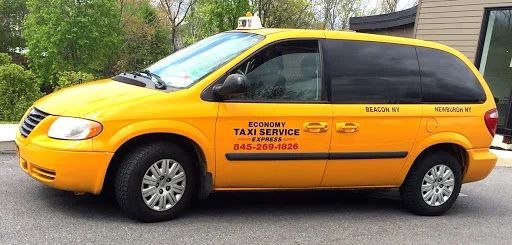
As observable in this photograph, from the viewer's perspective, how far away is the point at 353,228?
197 inches

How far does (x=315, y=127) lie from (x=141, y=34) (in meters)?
36.1

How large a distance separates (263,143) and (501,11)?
28.9ft

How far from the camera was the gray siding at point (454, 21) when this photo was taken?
11.8m

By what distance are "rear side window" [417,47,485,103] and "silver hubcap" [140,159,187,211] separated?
2.51m

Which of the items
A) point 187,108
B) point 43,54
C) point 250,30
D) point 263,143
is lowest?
point 43,54

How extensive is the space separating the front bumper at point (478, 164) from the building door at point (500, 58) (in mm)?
6113

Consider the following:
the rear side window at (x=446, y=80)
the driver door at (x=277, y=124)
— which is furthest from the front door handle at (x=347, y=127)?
the rear side window at (x=446, y=80)

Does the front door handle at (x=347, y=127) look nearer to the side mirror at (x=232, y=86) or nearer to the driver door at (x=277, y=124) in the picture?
the driver door at (x=277, y=124)

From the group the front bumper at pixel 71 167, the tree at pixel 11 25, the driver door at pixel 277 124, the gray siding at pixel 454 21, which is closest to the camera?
the front bumper at pixel 71 167

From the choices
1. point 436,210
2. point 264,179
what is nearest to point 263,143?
point 264,179

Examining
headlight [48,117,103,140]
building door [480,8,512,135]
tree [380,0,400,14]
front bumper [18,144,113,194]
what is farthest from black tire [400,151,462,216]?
tree [380,0,400,14]

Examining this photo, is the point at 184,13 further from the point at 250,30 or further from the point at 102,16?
the point at 250,30

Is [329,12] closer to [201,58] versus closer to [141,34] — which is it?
[141,34]

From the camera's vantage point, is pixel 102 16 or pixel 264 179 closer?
pixel 264 179
